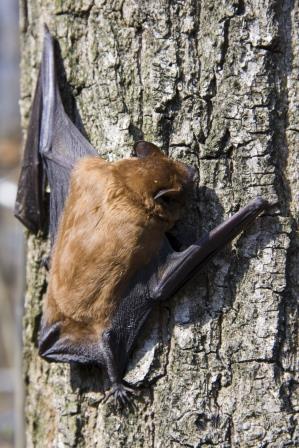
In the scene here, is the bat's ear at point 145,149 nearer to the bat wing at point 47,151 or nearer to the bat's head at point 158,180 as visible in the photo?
the bat's head at point 158,180

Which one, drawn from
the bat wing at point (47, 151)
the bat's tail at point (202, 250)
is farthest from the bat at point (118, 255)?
the bat wing at point (47, 151)

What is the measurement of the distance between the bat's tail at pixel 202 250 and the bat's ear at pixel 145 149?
1.42ft

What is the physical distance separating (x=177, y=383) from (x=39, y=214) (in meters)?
1.18

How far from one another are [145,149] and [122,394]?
3.46 feet

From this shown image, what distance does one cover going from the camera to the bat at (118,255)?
3.10 metres

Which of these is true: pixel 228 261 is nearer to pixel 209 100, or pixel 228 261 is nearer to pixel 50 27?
pixel 209 100

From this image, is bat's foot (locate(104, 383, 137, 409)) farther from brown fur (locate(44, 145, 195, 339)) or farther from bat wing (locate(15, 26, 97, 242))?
bat wing (locate(15, 26, 97, 242))

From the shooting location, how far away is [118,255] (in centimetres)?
310

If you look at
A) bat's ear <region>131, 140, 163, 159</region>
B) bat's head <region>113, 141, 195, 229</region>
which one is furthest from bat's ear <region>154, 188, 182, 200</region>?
bat's ear <region>131, 140, 163, 159</region>

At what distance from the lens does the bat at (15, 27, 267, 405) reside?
3.10 meters

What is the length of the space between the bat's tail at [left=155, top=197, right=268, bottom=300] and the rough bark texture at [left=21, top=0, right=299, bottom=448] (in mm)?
71

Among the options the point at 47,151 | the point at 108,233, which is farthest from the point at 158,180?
the point at 47,151

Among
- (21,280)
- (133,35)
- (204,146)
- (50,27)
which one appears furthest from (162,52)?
(21,280)

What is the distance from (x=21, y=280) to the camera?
4570mm
